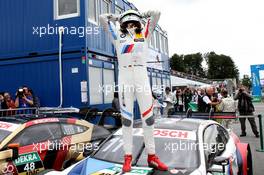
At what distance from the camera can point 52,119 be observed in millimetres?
5680

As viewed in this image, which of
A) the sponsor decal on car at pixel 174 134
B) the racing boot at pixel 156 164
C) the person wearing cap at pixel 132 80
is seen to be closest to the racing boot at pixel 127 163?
the person wearing cap at pixel 132 80

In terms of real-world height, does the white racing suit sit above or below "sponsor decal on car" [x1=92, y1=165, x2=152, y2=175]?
above

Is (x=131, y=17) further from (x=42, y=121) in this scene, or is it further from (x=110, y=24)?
(x=42, y=121)

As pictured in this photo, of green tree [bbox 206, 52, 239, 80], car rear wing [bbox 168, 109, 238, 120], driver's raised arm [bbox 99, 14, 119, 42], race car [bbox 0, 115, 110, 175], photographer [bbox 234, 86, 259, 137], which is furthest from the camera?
green tree [bbox 206, 52, 239, 80]

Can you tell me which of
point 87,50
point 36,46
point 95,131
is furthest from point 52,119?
point 36,46

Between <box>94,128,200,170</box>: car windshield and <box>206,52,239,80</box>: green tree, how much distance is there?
311 ft

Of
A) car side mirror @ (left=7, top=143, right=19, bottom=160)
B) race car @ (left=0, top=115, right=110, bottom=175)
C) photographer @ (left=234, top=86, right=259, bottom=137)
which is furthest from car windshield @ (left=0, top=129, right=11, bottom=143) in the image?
photographer @ (left=234, top=86, right=259, bottom=137)

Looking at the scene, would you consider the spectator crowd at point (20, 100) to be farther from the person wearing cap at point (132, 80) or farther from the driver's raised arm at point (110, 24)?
the person wearing cap at point (132, 80)

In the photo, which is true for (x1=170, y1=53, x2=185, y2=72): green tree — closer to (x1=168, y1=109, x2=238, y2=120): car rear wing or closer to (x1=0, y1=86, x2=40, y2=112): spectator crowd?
(x1=0, y1=86, x2=40, y2=112): spectator crowd

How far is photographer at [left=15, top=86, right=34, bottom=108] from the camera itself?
896 cm

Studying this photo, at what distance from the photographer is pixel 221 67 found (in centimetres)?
9769

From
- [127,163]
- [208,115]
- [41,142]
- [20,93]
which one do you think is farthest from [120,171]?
[20,93]

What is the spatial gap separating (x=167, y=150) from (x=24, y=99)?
236 inches

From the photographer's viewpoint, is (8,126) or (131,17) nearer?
(131,17)
